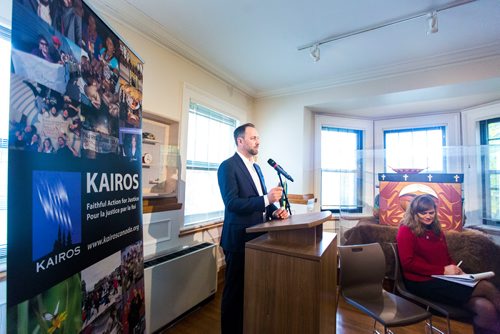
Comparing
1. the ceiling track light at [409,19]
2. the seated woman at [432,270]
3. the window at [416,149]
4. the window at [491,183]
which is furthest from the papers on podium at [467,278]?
the ceiling track light at [409,19]

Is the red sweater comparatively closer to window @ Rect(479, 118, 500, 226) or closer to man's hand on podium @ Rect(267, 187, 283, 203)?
window @ Rect(479, 118, 500, 226)

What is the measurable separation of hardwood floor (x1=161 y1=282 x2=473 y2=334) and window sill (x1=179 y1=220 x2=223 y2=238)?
76cm

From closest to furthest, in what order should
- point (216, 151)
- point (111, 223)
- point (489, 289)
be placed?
1. point (111, 223)
2. point (489, 289)
3. point (216, 151)

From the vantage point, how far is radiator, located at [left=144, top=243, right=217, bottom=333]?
1.77 meters

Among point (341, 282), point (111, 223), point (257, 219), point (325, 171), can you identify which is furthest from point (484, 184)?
point (111, 223)

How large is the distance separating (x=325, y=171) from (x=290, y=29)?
2.24 metres

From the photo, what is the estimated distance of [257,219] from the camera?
1720 millimetres

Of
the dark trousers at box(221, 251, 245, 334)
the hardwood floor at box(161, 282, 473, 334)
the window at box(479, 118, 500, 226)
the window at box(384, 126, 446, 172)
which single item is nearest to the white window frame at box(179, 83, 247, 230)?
the hardwood floor at box(161, 282, 473, 334)

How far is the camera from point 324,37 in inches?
87.4

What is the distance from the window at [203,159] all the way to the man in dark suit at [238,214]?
1.01 m

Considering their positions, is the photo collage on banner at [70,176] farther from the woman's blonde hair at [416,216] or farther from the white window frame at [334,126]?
the white window frame at [334,126]

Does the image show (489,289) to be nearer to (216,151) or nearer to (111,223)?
(111,223)

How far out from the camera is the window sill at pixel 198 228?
8.00 ft

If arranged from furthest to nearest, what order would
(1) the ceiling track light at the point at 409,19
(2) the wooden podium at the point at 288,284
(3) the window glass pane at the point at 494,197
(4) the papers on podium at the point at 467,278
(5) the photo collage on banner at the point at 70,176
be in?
(3) the window glass pane at the point at 494,197
(1) the ceiling track light at the point at 409,19
(4) the papers on podium at the point at 467,278
(2) the wooden podium at the point at 288,284
(5) the photo collage on banner at the point at 70,176
